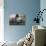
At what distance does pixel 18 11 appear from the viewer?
17.3ft

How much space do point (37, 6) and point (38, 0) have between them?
24 cm

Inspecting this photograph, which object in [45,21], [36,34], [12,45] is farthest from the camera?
[45,21]

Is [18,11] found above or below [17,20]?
above

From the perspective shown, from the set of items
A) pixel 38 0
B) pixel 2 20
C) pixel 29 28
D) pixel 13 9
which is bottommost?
pixel 29 28

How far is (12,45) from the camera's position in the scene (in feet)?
12.2

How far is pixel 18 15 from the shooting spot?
530 centimetres

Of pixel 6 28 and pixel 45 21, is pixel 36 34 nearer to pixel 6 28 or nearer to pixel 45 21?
pixel 45 21

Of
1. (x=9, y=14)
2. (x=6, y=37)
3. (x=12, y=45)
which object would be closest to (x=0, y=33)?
(x=6, y=37)

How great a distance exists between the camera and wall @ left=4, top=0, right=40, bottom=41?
521 cm

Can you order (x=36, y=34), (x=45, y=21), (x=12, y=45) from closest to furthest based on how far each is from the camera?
(x=36, y=34) < (x=12, y=45) < (x=45, y=21)

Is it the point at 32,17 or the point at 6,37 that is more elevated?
the point at 32,17

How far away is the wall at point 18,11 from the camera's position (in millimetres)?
5215

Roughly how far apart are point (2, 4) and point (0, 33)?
1.17 m

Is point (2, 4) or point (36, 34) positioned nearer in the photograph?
point (36, 34)
